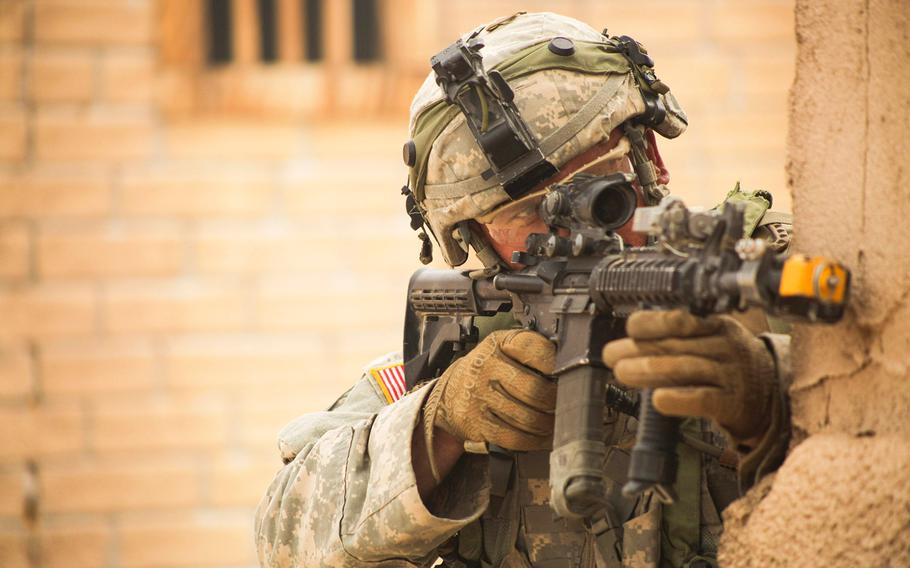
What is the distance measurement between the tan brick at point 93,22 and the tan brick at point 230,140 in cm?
40

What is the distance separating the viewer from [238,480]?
5.35m

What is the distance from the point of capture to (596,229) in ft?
7.29

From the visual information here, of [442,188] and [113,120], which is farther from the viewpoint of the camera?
[113,120]

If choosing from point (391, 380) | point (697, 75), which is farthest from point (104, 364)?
point (697, 75)

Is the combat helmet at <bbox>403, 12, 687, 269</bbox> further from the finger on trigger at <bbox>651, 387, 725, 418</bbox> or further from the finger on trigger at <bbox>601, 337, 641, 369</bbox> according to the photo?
the finger on trigger at <bbox>651, 387, 725, 418</bbox>

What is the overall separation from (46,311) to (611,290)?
3827 millimetres

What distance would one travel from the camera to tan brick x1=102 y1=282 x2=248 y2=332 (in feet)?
17.5

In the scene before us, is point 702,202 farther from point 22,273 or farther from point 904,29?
point 904,29

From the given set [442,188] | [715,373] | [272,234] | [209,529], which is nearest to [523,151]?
[442,188]

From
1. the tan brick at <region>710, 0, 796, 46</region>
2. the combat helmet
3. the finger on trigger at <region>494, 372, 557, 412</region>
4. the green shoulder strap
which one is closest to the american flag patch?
the combat helmet

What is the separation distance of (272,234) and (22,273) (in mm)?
1046

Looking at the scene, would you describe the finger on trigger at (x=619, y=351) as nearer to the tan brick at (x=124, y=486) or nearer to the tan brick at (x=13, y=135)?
the tan brick at (x=124, y=486)

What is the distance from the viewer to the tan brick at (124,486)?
210 inches

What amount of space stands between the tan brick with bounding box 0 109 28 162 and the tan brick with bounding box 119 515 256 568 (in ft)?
5.24
